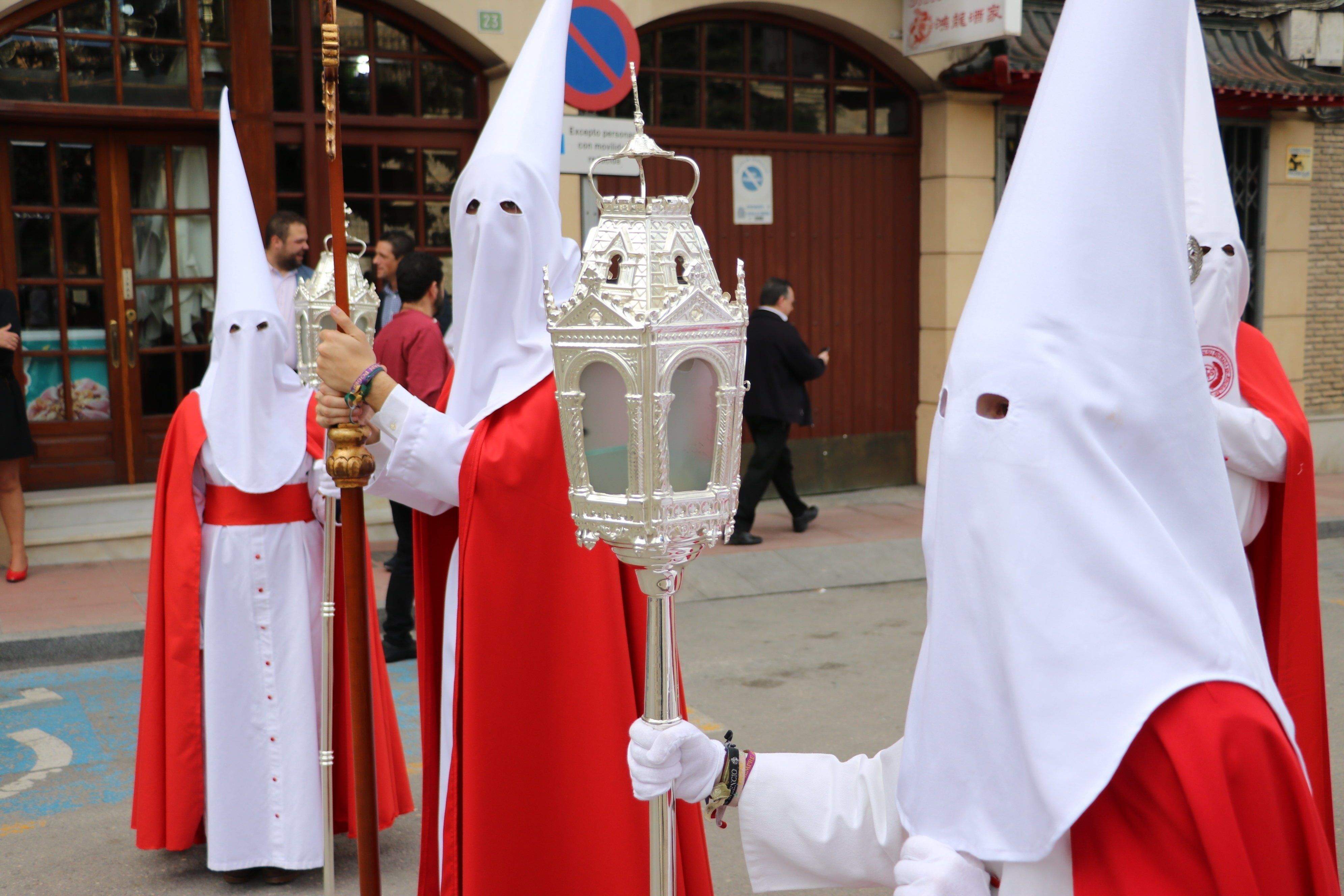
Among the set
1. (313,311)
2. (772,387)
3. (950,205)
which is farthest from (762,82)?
(313,311)

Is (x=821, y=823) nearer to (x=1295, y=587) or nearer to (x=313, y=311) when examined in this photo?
(x=1295, y=587)

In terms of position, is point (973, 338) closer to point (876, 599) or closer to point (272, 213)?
point (876, 599)

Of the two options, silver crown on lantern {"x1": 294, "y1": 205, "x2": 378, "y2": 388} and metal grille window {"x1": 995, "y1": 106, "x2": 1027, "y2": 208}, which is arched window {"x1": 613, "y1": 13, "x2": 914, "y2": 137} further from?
silver crown on lantern {"x1": 294, "y1": 205, "x2": 378, "y2": 388}

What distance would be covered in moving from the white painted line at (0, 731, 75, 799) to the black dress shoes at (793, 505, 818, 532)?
5.40 meters

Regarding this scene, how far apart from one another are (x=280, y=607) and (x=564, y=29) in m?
2.02

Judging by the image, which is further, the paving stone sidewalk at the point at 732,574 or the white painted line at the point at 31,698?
the paving stone sidewalk at the point at 732,574

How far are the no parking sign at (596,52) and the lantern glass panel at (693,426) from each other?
17.1 ft

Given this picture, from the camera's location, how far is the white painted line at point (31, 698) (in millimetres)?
5824

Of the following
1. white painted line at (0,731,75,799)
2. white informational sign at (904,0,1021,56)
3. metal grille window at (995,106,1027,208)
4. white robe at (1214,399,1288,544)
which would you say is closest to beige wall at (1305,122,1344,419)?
metal grille window at (995,106,1027,208)

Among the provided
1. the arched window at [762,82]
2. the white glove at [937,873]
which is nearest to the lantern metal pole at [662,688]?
the white glove at [937,873]

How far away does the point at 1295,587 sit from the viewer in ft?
12.2

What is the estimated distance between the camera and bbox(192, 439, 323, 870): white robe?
13.0 ft

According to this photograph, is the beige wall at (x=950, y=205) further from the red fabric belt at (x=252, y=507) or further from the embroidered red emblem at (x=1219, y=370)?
the red fabric belt at (x=252, y=507)

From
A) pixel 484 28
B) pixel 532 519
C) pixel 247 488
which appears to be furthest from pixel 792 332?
pixel 532 519
